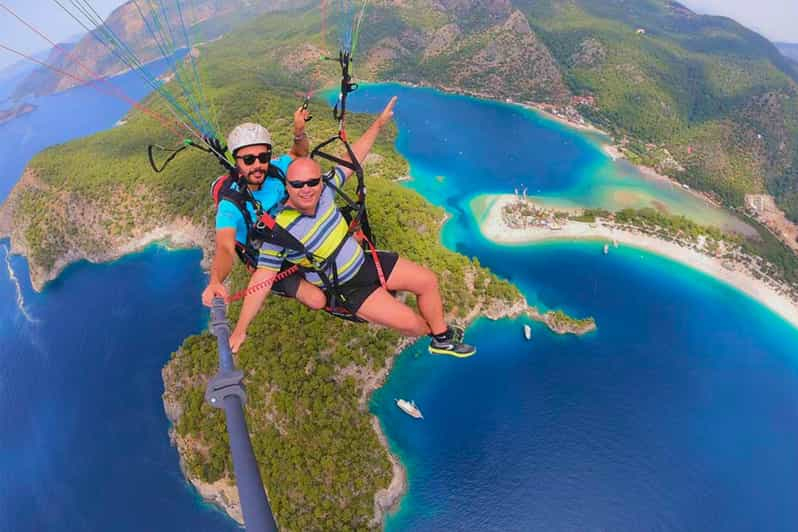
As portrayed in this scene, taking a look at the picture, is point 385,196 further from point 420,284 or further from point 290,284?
point 290,284

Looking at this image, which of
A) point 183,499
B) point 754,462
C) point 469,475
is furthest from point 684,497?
point 183,499

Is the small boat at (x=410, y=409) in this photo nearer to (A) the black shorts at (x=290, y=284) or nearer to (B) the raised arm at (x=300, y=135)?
(A) the black shorts at (x=290, y=284)

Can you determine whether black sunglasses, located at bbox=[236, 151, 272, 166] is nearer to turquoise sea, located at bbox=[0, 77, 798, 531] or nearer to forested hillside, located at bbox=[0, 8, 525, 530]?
forested hillside, located at bbox=[0, 8, 525, 530]

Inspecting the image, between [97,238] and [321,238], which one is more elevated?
[321,238]

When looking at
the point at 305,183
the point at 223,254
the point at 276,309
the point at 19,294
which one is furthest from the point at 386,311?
the point at 19,294

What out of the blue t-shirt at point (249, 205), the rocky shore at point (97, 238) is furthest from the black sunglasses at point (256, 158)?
the rocky shore at point (97, 238)
